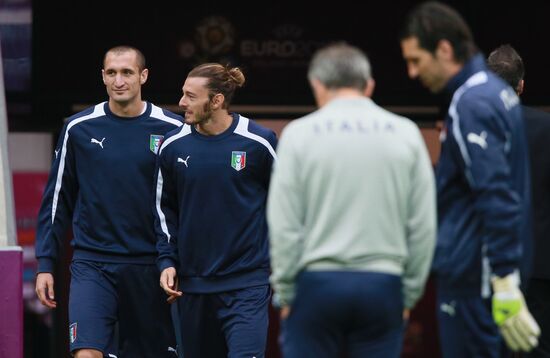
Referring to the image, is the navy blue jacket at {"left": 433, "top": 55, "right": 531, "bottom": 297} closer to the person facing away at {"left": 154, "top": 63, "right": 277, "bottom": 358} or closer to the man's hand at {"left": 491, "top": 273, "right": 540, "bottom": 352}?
the man's hand at {"left": 491, "top": 273, "right": 540, "bottom": 352}

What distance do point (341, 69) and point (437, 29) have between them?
1.65ft

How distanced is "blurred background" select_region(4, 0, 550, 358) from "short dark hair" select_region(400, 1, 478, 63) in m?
5.30

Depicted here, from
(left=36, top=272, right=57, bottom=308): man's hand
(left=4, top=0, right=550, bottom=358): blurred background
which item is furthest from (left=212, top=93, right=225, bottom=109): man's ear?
(left=4, top=0, right=550, bottom=358): blurred background

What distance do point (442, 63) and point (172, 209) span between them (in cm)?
250

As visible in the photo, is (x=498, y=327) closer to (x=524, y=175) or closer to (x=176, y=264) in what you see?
(x=524, y=175)

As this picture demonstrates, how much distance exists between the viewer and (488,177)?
6137mm

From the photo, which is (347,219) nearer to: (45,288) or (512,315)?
(512,315)

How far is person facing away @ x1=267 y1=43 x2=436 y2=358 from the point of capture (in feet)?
19.5

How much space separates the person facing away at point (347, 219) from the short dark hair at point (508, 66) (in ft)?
6.21

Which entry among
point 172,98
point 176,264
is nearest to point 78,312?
point 176,264

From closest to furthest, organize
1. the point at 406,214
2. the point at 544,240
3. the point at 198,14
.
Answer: the point at 406,214 < the point at 544,240 < the point at 198,14

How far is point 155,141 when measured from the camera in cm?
862

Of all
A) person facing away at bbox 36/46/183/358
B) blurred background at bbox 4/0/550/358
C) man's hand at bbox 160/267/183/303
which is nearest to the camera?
man's hand at bbox 160/267/183/303

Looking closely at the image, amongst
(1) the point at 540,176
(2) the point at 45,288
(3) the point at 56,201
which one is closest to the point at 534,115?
(1) the point at 540,176
